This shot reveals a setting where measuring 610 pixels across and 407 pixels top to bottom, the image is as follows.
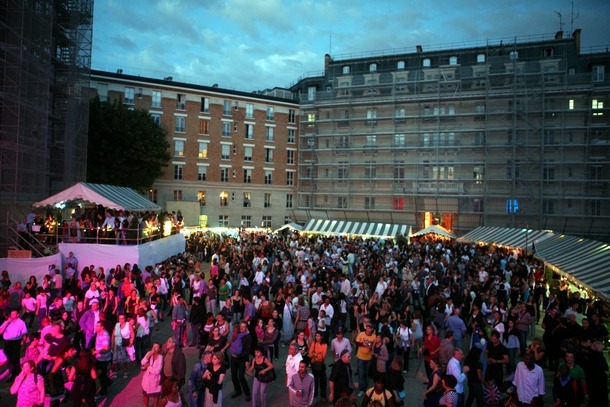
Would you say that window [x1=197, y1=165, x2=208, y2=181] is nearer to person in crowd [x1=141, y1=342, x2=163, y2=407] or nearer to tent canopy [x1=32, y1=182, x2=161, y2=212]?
tent canopy [x1=32, y1=182, x2=161, y2=212]

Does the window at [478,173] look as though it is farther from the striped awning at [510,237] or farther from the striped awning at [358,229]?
the striped awning at [358,229]

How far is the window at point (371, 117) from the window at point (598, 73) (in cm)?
1822

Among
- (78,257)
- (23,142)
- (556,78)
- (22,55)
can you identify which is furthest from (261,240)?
(556,78)

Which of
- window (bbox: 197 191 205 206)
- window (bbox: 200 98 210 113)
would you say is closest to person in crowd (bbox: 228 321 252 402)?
window (bbox: 197 191 205 206)

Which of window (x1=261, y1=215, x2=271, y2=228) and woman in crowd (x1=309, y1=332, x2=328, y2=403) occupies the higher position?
window (x1=261, y1=215, x2=271, y2=228)

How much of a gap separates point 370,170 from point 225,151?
47.6 feet

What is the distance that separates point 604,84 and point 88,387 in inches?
1633

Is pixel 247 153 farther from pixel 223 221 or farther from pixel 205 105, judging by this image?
pixel 223 221

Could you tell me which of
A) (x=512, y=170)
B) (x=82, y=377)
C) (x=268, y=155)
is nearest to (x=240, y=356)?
(x=82, y=377)

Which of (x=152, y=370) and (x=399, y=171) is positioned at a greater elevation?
(x=399, y=171)

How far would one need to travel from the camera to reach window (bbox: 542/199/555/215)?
3812 centimetres

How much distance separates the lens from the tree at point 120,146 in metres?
36.9

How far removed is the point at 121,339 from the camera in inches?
400

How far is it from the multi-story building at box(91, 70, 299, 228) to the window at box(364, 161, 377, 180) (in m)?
8.50
